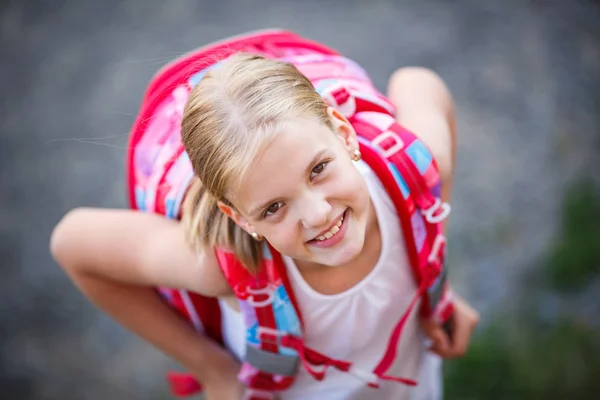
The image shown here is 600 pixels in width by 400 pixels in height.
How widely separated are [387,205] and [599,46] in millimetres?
1274

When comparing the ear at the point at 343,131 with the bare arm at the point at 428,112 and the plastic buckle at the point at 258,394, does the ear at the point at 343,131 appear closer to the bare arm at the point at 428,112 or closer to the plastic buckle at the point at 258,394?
the bare arm at the point at 428,112

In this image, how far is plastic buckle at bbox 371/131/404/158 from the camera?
0.98 metres

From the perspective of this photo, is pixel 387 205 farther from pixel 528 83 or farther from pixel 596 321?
pixel 528 83

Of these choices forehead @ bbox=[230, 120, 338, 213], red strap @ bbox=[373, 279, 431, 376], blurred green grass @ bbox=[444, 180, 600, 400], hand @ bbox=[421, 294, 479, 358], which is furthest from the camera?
blurred green grass @ bbox=[444, 180, 600, 400]

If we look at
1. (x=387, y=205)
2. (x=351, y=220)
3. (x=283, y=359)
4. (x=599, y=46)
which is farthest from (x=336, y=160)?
(x=599, y=46)

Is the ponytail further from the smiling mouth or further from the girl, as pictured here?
the smiling mouth

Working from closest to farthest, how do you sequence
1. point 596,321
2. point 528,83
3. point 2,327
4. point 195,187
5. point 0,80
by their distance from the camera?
point 195,187 < point 596,321 < point 2,327 < point 528,83 < point 0,80

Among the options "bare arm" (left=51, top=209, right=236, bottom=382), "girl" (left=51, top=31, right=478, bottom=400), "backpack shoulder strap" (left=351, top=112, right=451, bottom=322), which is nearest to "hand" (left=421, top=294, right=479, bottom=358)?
"girl" (left=51, top=31, right=478, bottom=400)

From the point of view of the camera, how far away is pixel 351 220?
88 centimetres

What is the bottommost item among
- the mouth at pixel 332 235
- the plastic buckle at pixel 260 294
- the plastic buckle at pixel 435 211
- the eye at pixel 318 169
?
the plastic buckle at pixel 260 294

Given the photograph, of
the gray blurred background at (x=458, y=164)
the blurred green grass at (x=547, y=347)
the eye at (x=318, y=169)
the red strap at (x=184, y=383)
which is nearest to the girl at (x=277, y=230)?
the eye at (x=318, y=169)

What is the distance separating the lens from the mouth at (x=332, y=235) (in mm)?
860

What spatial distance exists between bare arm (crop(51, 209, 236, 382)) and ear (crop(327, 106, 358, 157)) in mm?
238

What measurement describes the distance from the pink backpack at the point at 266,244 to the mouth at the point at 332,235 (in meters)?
0.11
